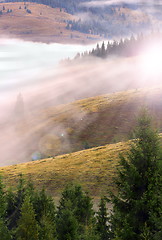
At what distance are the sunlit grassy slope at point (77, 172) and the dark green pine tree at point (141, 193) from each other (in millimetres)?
34819

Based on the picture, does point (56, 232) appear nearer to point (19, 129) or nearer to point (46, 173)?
point (46, 173)

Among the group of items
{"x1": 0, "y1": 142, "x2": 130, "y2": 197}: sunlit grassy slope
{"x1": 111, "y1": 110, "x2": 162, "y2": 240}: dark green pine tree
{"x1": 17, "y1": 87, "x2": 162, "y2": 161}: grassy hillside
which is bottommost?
{"x1": 17, "y1": 87, "x2": 162, "y2": 161}: grassy hillside

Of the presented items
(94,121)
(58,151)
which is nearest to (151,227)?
(58,151)

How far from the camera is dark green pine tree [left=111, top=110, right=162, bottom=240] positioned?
19.2 m

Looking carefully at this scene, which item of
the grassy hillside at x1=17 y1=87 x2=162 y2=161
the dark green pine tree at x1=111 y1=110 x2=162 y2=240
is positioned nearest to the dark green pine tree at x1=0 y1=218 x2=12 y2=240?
the dark green pine tree at x1=111 y1=110 x2=162 y2=240

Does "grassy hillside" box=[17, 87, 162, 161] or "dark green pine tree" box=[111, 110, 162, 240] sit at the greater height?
"dark green pine tree" box=[111, 110, 162, 240]

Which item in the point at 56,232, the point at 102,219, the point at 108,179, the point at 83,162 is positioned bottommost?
the point at 83,162

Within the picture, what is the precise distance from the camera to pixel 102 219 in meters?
35.8

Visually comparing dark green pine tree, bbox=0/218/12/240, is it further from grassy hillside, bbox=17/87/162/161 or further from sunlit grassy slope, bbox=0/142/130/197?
grassy hillside, bbox=17/87/162/161

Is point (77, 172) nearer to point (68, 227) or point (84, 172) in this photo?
point (84, 172)

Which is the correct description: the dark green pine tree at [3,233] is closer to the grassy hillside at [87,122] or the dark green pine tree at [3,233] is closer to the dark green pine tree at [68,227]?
the dark green pine tree at [68,227]

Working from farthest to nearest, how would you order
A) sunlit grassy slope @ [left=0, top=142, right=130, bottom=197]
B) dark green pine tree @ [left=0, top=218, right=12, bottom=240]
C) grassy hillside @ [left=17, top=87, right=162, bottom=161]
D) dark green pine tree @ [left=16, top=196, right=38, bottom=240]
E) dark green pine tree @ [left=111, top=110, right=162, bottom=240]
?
grassy hillside @ [left=17, top=87, right=162, bottom=161] → sunlit grassy slope @ [left=0, top=142, right=130, bottom=197] → dark green pine tree @ [left=0, top=218, right=12, bottom=240] → dark green pine tree @ [left=16, top=196, right=38, bottom=240] → dark green pine tree @ [left=111, top=110, right=162, bottom=240]

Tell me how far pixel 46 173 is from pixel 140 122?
165ft

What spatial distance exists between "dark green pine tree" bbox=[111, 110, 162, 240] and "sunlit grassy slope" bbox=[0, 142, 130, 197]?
1371 inches
